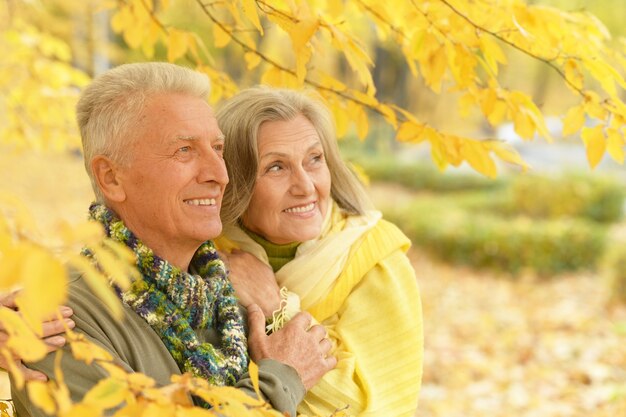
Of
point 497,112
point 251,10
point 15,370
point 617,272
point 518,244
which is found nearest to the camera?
point 15,370

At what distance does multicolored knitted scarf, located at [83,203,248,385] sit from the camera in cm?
184

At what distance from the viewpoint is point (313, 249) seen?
2.29 m

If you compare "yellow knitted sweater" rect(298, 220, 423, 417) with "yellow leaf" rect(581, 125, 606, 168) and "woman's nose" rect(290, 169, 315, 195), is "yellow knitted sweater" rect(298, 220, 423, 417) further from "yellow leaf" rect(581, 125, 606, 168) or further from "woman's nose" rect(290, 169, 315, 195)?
"yellow leaf" rect(581, 125, 606, 168)

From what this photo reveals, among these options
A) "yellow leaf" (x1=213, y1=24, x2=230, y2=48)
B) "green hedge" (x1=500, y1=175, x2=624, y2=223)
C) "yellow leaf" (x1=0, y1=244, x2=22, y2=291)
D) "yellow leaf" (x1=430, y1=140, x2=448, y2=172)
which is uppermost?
"yellow leaf" (x1=213, y1=24, x2=230, y2=48)

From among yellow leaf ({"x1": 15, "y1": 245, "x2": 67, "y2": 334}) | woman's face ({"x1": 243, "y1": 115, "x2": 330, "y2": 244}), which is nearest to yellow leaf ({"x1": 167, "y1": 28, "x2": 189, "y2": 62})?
woman's face ({"x1": 243, "y1": 115, "x2": 330, "y2": 244})

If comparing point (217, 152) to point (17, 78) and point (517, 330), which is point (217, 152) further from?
point (517, 330)

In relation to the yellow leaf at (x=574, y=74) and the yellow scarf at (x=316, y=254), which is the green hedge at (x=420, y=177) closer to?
the yellow leaf at (x=574, y=74)

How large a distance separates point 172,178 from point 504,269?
789cm

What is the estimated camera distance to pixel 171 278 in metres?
1.86

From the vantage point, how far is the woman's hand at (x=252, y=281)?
2.19m

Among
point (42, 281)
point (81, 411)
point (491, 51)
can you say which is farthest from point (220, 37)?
point (42, 281)

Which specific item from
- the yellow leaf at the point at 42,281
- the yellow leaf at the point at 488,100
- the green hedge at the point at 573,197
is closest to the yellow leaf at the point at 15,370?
the yellow leaf at the point at 42,281

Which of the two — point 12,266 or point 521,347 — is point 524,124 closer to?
point 12,266

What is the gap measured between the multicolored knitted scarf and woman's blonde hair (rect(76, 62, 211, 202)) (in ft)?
0.52
